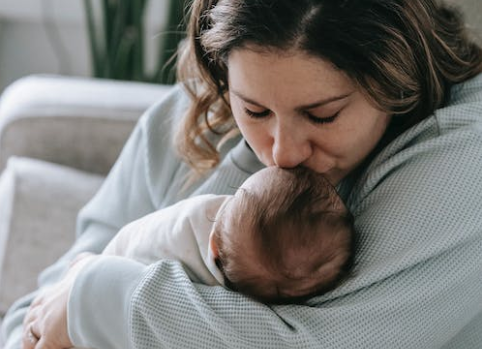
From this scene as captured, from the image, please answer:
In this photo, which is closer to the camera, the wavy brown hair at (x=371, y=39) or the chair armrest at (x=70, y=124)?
the wavy brown hair at (x=371, y=39)

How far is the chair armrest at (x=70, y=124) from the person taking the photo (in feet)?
5.41

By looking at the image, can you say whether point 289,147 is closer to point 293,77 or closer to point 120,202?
point 293,77

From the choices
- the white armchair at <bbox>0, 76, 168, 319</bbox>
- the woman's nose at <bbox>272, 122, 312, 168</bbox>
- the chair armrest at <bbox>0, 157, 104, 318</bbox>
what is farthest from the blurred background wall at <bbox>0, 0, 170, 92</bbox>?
the woman's nose at <bbox>272, 122, 312, 168</bbox>

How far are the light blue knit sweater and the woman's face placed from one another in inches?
2.1

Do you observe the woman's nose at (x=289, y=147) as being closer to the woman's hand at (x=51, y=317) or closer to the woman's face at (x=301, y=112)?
the woman's face at (x=301, y=112)

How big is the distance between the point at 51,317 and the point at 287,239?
403 millimetres

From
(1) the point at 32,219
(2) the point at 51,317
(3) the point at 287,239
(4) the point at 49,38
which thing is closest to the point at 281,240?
(3) the point at 287,239

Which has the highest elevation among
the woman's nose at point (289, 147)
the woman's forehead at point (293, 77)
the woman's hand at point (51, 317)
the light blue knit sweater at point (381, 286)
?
the woman's forehead at point (293, 77)

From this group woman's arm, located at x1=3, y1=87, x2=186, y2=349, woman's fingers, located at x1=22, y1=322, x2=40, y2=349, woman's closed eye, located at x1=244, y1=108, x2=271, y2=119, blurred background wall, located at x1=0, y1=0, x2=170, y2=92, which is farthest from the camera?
blurred background wall, located at x1=0, y1=0, x2=170, y2=92

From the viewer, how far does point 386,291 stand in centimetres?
92

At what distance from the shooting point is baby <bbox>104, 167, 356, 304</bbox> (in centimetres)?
95

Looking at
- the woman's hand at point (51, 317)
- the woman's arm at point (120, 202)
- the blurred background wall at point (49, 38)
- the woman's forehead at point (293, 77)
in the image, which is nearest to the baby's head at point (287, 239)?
the woman's forehead at point (293, 77)

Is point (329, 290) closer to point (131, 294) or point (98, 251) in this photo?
point (131, 294)

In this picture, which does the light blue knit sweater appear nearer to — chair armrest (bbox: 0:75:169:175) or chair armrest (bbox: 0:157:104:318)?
chair armrest (bbox: 0:157:104:318)
